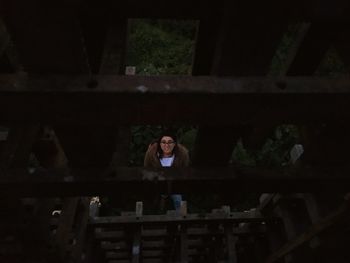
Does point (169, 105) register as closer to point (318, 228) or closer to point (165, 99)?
point (165, 99)

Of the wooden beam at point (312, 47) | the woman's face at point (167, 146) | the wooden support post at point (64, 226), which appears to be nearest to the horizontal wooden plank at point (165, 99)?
the wooden beam at point (312, 47)

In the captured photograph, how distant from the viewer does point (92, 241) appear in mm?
5781

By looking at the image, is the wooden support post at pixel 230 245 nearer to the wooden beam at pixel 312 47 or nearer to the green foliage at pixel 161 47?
the wooden beam at pixel 312 47

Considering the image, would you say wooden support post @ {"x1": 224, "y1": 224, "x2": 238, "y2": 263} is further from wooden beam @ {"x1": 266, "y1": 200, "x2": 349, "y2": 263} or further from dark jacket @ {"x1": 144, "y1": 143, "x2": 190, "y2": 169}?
dark jacket @ {"x1": 144, "y1": 143, "x2": 190, "y2": 169}

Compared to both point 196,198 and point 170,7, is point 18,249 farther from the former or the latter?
point 196,198

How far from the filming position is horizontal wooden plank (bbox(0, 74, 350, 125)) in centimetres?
222

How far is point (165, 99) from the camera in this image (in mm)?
2293

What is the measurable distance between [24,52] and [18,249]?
8.90 feet

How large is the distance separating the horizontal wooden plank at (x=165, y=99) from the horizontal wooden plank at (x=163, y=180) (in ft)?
3.34

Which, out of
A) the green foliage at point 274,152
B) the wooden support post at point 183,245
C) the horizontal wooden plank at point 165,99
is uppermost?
the green foliage at point 274,152

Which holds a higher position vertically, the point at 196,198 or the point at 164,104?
the point at 196,198

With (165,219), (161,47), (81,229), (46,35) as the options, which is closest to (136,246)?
(165,219)

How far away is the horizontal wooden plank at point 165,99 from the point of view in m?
2.22

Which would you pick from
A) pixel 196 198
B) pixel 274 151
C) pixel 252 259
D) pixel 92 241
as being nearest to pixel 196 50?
pixel 92 241
